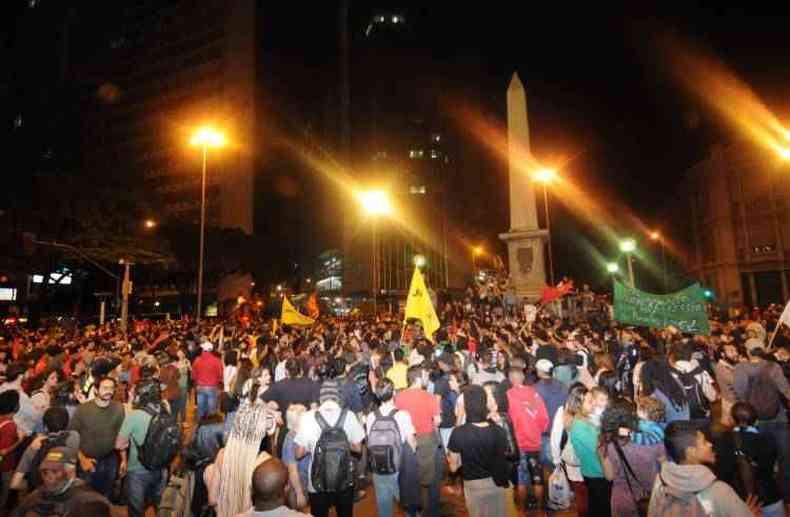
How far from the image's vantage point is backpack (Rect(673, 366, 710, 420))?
21.0 feet

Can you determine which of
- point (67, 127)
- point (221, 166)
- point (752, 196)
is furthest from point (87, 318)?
point (752, 196)

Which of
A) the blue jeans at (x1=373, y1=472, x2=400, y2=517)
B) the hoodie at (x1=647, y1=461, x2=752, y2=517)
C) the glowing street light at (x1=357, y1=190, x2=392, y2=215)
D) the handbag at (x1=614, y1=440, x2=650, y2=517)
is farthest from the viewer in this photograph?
the glowing street light at (x1=357, y1=190, x2=392, y2=215)

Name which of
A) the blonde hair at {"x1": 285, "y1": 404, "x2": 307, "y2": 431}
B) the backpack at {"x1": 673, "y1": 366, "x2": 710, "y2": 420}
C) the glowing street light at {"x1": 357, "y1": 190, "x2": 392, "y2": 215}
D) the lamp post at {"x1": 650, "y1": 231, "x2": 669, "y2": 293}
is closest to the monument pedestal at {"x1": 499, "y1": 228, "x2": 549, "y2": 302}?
the backpack at {"x1": 673, "y1": 366, "x2": 710, "y2": 420}

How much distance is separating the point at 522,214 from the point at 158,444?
2441cm

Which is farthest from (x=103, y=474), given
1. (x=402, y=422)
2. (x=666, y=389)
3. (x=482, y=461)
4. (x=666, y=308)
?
(x=666, y=308)

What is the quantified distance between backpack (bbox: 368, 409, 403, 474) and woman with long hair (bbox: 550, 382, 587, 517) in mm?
1822

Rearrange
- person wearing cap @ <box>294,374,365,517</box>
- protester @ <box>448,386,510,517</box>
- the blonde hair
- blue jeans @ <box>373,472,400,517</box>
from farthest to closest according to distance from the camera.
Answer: the blonde hair → blue jeans @ <box>373,472,400,517</box> → person wearing cap @ <box>294,374,365,517</box> → protester @ <box>448,386,510,517</box>

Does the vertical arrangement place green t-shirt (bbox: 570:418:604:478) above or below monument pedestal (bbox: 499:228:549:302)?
below

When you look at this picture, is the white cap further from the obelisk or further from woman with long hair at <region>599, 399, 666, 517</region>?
the obelisk

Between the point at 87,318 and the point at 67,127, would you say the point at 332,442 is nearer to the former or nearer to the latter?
the point at 67,127

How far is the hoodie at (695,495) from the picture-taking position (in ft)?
8.92

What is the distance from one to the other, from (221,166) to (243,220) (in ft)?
30.1

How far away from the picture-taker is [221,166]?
67.6 meters

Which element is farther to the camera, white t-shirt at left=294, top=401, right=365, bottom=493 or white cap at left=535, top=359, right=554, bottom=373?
white cap at left=535, top=359, right=554, bottom=373
